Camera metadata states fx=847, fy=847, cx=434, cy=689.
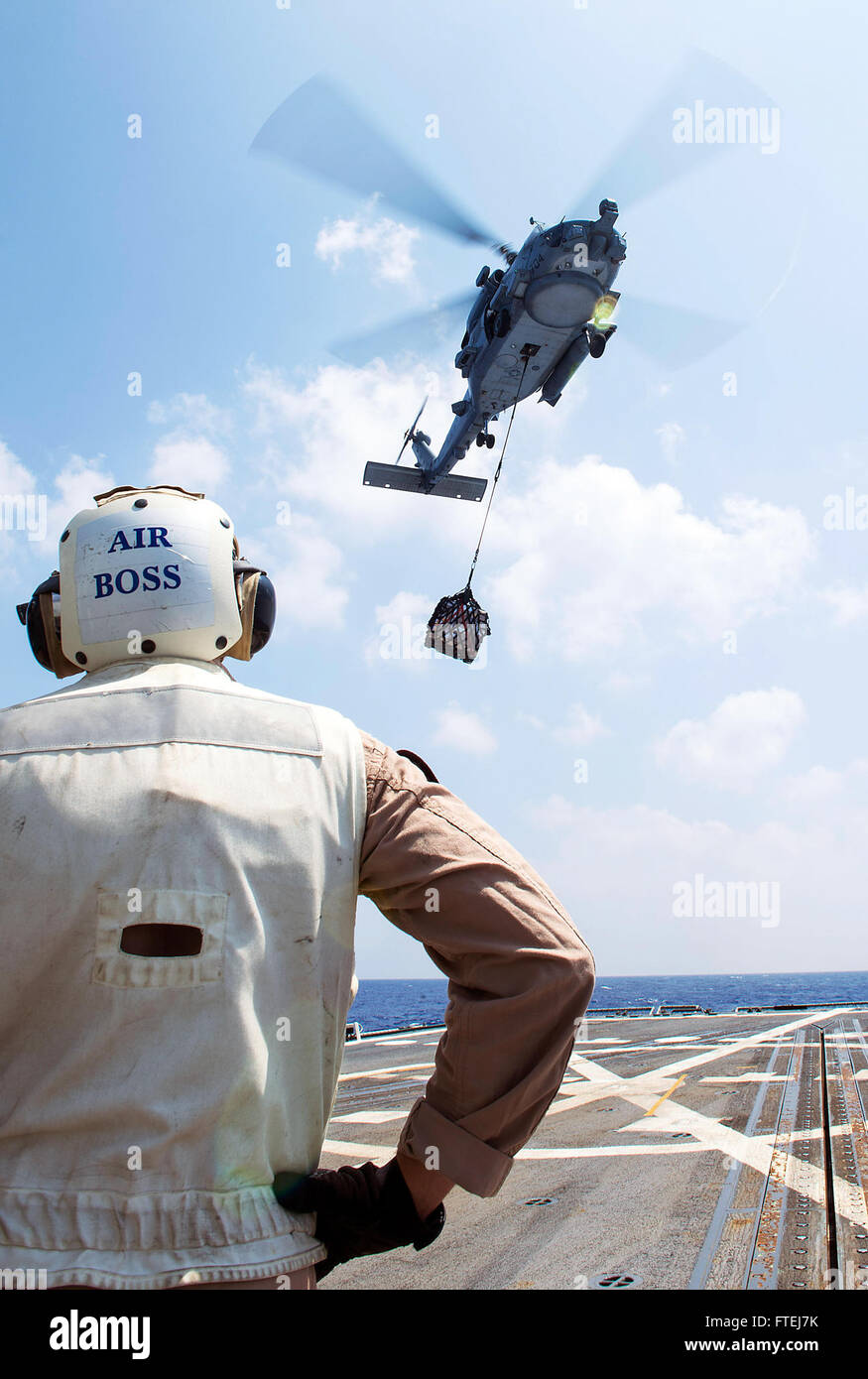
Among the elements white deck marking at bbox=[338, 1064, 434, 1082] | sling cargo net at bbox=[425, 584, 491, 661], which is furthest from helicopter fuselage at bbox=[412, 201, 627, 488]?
white deck marking at bbox=[338, 1064, 434, 1082]

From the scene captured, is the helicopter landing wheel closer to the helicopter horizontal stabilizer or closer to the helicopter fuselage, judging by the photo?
the helicopter fuselage

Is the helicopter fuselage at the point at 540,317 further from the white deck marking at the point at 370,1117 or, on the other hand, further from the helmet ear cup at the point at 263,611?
the helmet ear cup at the point at 263,611

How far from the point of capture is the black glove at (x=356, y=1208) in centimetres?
179

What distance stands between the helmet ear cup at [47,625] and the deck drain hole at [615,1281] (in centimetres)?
465

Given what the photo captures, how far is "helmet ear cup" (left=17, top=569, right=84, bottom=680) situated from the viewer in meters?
2.42

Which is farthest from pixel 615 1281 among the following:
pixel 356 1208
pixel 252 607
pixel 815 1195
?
pixel 252 607

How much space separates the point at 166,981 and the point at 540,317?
16.2m

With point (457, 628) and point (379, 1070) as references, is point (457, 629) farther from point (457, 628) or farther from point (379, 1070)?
point (379, 1070)

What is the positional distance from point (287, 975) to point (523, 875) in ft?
1.84

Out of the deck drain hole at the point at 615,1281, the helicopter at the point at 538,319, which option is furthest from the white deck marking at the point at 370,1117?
the helicopter at the point at 538,319

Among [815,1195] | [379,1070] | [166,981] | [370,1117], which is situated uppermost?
[166,981]

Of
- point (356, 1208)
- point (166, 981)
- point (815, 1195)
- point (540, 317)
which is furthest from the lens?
point (540, 317)

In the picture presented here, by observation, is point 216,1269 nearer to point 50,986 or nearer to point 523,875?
point 50,986

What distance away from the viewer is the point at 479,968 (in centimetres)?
182
